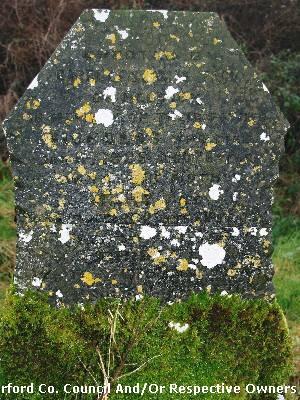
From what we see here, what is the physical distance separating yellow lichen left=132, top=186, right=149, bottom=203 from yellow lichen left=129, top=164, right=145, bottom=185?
27 millimetres

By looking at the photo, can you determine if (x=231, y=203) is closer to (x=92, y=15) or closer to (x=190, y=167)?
(x=190, y=167)

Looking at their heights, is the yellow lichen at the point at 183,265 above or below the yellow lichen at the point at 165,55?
below

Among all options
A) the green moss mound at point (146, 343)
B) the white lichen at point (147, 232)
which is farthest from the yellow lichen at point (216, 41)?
the green moss mound at point (146, 343)

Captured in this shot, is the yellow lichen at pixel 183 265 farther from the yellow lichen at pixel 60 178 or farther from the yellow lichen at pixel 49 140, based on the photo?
the yellow lichen at pixel 49 140

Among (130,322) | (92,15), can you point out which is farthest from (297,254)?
(92,15)

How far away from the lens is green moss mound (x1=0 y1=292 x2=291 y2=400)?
2598 millimetres

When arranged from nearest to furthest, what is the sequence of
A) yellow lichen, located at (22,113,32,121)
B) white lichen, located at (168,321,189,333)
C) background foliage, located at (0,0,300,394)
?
yellow lichen, located at (22,113,32,121)
white lichen, located at (168,321,189,333)
background foliage, located at (0,0,300,394)

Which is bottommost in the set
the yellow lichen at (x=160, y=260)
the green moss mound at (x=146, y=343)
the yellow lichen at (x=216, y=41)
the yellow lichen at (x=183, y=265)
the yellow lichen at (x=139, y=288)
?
the green moss mound at (x=146, y=343)

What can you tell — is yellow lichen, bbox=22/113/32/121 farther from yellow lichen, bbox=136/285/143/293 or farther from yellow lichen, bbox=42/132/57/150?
yellow lichen, bbox=136/285/143/293

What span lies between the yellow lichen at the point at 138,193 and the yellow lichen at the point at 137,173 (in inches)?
1.0

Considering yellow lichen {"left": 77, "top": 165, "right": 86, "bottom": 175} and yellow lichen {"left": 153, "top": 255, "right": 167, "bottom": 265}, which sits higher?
yellow lichen {"left": 77, "top": 165, "right": 86, "bottom": 175}

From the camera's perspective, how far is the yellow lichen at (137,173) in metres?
2.61

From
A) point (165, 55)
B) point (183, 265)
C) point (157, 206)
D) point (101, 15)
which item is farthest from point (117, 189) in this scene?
point (101, 15)

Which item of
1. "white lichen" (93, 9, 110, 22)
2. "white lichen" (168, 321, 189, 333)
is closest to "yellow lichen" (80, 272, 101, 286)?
"white lichen" (168, 321, 189, 333)
